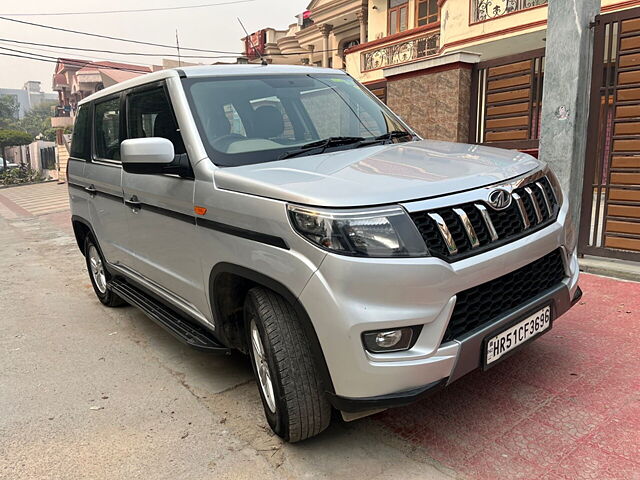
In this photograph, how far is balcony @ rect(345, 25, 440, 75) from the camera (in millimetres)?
14484

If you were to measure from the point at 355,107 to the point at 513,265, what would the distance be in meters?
1.76

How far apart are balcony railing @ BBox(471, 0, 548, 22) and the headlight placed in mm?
10818

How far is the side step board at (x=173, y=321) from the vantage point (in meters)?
3.08

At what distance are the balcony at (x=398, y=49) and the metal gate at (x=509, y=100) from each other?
302 inches

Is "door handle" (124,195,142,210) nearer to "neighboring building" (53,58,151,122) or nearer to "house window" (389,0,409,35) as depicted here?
"house window" (389,0,409,35)

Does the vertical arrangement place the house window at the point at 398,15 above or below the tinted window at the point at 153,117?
above

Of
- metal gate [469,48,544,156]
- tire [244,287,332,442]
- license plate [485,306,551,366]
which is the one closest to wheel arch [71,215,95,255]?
tire [244,287,332,442]

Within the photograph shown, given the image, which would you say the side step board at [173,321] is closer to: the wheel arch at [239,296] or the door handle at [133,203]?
A: the wheel arch at [239,296]

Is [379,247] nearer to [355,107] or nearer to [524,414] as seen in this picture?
[524,414]

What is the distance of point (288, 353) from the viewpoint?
2.41m

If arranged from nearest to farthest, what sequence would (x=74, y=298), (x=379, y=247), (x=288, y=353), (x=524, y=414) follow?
(x=379, y=247) < (x=288, y=353) < (x=524, y=414) < (x=74, y=298)

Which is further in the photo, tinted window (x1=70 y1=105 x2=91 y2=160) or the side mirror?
tinted window (x1=70 y1=105 x2=91 y2=160)

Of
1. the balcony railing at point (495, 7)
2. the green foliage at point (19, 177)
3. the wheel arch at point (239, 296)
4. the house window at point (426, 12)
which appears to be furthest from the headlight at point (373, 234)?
the green foliage at point (19, 177)

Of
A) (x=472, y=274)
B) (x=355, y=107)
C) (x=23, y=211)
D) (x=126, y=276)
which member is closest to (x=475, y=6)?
(x=355, y=107)
